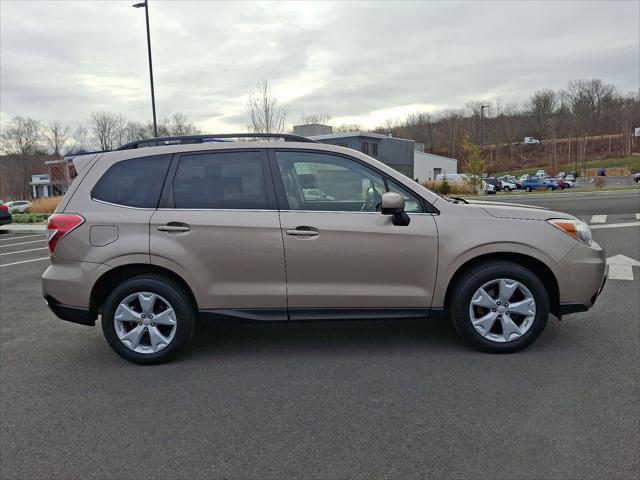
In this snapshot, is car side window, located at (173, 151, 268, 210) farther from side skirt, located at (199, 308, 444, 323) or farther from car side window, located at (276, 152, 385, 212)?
side skirt, located at (199, 308, 444, 323)

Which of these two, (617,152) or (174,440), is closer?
(174,440)

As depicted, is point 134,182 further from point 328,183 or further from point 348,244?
point 348,244

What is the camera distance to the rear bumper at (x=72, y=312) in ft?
13.5

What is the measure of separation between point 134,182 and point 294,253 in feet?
5.06

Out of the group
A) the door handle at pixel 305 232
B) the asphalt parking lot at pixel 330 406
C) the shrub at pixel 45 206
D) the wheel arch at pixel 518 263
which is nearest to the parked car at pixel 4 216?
the shrub at pixel 45 206

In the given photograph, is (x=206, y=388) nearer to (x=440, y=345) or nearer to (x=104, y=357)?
(x=104, y=357)

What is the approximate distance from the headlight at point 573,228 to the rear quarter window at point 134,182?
3.38 meters

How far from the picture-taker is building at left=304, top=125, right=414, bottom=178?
46.4 m

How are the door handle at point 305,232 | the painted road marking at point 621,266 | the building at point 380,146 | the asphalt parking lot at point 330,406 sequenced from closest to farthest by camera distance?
1. the asphalt parking lot at point 330,406
2. the door handle at point 305,232
3. the painted road marking at point 621,266
4. the building at point 380,146

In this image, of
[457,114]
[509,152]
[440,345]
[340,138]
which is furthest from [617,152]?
[440,345]

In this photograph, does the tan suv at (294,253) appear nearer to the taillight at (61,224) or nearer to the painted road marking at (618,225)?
the taillight at (61,224)

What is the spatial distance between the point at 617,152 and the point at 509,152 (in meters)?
21.8

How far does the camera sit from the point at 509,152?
113500mm

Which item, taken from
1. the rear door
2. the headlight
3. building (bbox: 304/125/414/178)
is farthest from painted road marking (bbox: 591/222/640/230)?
building (bbox: 304/125/414/178)
